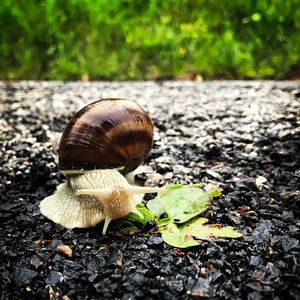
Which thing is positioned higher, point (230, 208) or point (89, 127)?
point (89, 127)

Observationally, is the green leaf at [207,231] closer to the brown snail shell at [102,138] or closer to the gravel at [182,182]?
the gravel at [182,182]

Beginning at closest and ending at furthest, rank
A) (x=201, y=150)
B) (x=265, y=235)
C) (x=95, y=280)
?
(x=95, y=280) < (x=265, y=235) < (x=201, y=150)

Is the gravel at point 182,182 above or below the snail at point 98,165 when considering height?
below

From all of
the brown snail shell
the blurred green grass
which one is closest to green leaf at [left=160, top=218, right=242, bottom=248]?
the brown snail shell

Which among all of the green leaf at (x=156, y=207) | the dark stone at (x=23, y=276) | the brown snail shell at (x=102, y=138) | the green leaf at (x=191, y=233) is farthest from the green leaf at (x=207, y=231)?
the dark stone at (x=23, y=276)

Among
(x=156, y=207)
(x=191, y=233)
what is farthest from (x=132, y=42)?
(x=191, y=233)

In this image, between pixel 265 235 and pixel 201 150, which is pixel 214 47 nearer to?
pixel 201 150

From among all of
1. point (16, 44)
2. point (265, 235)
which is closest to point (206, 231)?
point (265, 235)
